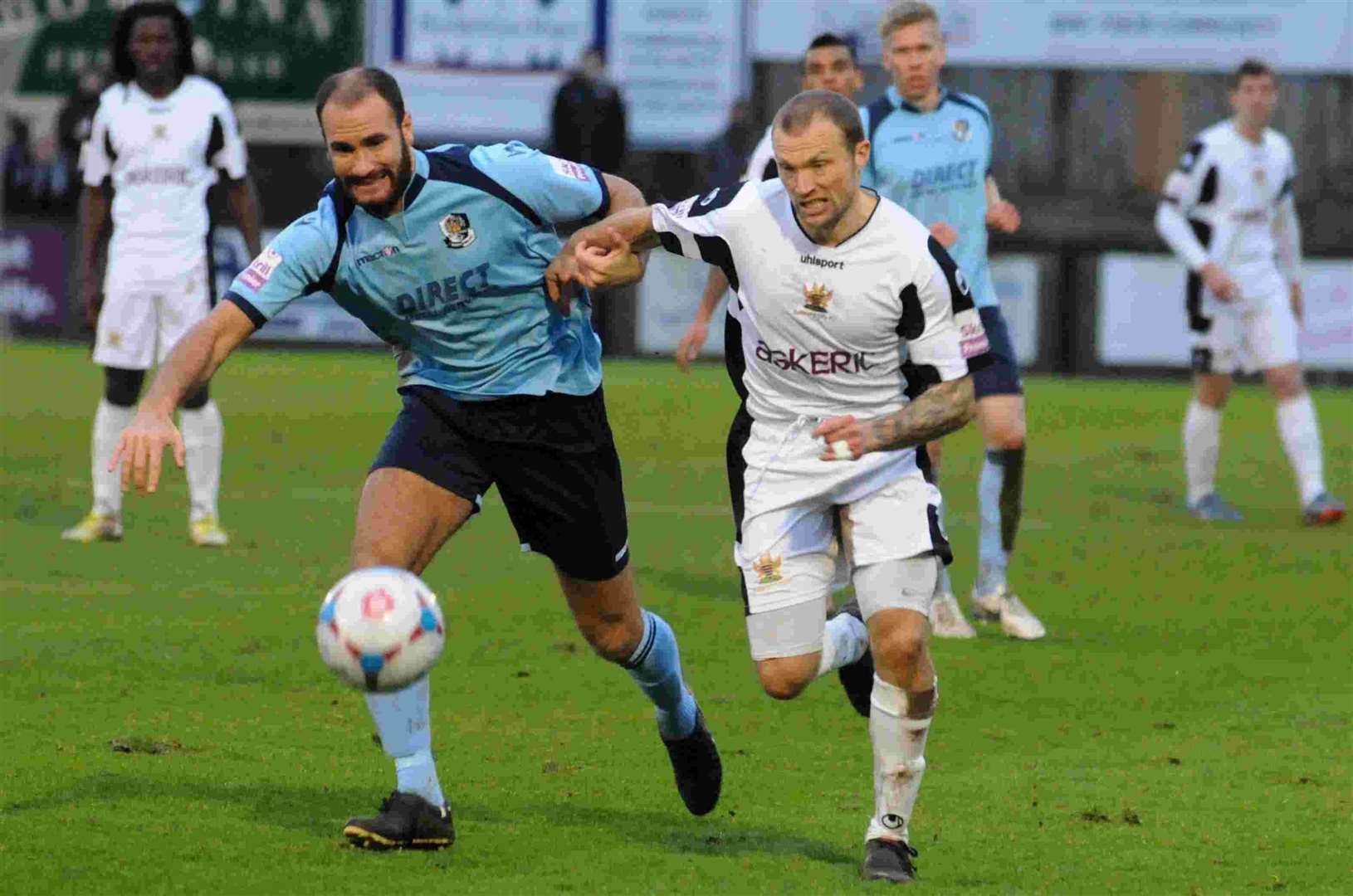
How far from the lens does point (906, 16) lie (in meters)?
9.80

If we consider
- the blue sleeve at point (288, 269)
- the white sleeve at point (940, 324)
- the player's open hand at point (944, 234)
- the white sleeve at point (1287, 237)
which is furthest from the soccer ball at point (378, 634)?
the white sleeve at point (1287, 237)

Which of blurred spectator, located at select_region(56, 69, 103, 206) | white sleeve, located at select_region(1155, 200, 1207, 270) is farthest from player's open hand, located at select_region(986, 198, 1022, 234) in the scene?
blurred spectator, located at select_region(56, 69, 103, 206)

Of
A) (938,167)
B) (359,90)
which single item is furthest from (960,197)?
(359,90)

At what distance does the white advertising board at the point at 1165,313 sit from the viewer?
24.2 metres

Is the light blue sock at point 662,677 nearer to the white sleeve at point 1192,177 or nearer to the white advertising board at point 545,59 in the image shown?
the white sleeve at point 1192,177

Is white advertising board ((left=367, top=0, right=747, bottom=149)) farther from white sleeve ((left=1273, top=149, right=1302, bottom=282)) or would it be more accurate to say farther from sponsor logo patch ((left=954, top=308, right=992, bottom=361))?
sponsor logo patch ((left=954, top=308, right=992, bottom=361))

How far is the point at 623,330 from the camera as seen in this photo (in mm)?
24969

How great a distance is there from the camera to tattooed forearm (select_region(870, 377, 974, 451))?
19.8 ft

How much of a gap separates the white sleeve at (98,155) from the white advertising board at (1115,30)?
14.6 meters

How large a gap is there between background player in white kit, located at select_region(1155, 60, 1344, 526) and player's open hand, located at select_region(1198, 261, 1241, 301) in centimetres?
5

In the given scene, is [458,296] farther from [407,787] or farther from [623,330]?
[623,330]

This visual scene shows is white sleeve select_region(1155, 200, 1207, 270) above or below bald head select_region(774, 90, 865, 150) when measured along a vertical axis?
below

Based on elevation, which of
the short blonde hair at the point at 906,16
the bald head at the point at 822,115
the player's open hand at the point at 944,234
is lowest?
the player's open hand at the point at 944,234

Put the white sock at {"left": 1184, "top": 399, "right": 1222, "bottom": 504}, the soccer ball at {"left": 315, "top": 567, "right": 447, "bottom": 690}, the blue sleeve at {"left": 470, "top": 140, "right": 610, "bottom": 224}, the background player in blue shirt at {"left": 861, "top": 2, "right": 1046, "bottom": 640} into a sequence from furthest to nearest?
the white sock at {"left": 1184, "top": 399, "right": 1222, "bottom": 504}, the background player in blue shirt at {"left": 861, "top": 2, "right": 1046, "bottom": 640}, the blue sleeve at {"left": 470, "top": 140, "right": 610, "bottom": 224}, the soccer ball at {"left": 315, "top": 567, "right": 447, "bottom": 690}
